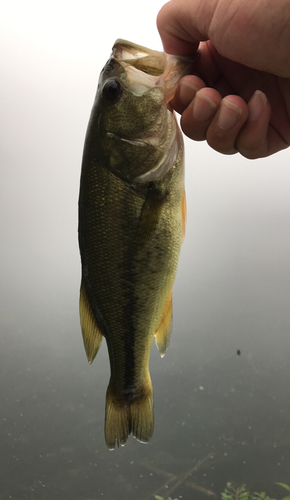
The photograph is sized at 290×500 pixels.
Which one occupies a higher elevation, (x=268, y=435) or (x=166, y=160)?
(x=166, y=160)

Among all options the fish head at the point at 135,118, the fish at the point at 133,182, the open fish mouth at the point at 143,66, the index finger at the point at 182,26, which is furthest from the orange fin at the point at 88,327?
the index finger at the point at 182,26

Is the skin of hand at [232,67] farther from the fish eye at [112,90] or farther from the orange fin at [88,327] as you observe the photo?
the orange fin at [88,327]

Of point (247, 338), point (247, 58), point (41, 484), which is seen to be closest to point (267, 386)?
point (247, 338)

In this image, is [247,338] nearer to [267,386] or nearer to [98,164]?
[267,386]

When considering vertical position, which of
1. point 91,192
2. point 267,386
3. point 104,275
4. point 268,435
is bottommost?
point 268,435

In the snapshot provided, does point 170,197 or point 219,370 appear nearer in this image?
point 170,197

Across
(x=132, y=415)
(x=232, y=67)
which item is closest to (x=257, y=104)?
(x=232, y=67)
